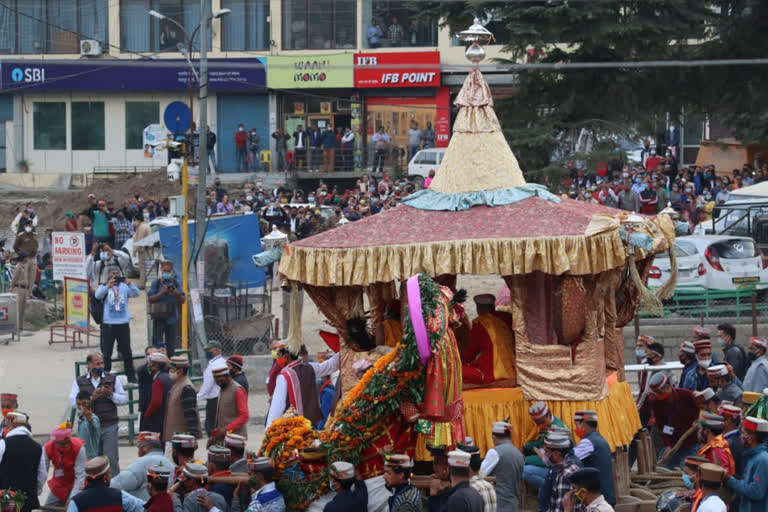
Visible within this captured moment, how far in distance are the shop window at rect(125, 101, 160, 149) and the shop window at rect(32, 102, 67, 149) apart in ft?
8.64

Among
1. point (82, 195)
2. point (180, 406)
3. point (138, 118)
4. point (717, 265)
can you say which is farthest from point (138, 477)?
point (138, 118)

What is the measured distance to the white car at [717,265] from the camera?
2538 cm

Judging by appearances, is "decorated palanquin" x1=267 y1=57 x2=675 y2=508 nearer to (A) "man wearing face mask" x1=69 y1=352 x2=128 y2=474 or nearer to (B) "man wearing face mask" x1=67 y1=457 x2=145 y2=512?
(A) "man wearing face mask" x1=69 y1=352 x2=128 y2=474

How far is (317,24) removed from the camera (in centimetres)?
5141

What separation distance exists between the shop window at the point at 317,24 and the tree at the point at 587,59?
76.6 feet

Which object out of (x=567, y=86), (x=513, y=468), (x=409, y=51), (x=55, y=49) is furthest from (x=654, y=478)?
(x=55, y=49)

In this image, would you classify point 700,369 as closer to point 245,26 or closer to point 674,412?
point 674,412

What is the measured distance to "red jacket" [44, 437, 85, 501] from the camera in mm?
12398

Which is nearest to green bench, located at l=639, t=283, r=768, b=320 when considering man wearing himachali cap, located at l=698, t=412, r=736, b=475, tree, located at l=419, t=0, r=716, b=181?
tree, located at l=419, t=0, r=716, b=181

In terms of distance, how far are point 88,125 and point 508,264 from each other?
138 feet

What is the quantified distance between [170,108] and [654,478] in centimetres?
1350

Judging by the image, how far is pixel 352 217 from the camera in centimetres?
3238

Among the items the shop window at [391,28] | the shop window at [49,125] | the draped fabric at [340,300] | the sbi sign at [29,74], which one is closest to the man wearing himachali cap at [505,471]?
the draped fabric at [340,300]

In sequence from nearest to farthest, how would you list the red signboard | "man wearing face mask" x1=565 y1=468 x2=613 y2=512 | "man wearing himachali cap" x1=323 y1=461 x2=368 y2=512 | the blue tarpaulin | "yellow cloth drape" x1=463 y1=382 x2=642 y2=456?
"man wearing face mask" x1=565 y1=468 x2=613 y2=512 < "man wearing himachali cap" x1=323 y1=461 x2=368 y2=512 < "yellow cloth drape" x1=463 y1=382 x2=642 y2=456 < the blue tarpaulin < the red signboard
